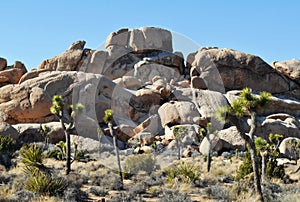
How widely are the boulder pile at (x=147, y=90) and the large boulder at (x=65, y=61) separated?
175 millimetres

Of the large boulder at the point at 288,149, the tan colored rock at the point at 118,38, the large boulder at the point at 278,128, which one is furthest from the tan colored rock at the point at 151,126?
the tan colored rock at the point at 118,38

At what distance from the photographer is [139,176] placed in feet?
66.5

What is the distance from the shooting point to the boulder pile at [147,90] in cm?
4131

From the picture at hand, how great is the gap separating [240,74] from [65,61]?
30814mm

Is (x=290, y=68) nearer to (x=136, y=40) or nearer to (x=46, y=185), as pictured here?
(x=136, y=40)

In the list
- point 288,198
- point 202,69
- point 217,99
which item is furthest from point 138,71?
point 288,198

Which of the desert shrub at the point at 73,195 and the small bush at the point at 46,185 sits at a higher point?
the small bush at the point at 46,185

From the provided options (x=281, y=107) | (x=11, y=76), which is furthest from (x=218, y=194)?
(x=11, y=76)

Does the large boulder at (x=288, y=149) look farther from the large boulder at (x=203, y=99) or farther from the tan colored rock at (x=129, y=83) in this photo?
the tan colored rock at (x=129, y=83)

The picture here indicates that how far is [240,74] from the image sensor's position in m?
56.7

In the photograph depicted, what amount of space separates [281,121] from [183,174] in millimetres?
32686

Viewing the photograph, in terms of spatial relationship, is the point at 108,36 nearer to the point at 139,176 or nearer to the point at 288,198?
the point at 139,176

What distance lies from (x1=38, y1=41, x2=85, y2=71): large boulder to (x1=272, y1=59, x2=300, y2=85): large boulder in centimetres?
3598

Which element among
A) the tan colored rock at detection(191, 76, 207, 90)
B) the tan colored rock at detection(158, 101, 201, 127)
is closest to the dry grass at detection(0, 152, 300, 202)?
the tan colored rock at detection(158, 101, 201, 127)
